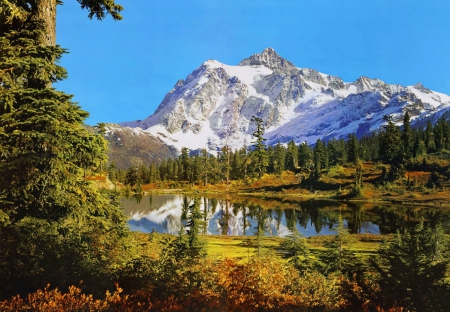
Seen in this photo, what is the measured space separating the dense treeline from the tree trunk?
3391 inches

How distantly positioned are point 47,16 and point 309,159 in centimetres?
12389

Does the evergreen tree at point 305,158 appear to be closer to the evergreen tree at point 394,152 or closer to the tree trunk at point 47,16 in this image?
the evergreen tree at point 394,152

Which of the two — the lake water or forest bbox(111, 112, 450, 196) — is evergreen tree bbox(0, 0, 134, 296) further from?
forest bbox(111, 112, 450, 196)

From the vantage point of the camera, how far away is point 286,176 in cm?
10975

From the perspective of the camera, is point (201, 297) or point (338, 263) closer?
point (201, 297)

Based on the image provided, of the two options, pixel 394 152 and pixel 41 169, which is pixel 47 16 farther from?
pixel 394 152

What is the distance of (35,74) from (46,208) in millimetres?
3247

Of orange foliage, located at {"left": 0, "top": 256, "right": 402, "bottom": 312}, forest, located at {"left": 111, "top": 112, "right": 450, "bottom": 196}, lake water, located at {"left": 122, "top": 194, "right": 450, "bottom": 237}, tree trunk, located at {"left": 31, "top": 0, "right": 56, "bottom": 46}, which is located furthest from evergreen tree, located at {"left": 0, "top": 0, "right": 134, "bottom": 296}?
forest, located at {"left": 111, "top": 112, "right": 450, "bottom": 196}

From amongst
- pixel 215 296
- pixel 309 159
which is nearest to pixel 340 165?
pixel 309 159

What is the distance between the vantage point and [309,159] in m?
128

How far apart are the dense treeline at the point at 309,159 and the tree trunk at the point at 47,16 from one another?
8612 centimetres

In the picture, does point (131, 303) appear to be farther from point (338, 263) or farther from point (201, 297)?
point (338, 263)

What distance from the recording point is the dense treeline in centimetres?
9344

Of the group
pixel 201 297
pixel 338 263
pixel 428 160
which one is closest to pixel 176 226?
pixel 338 263
